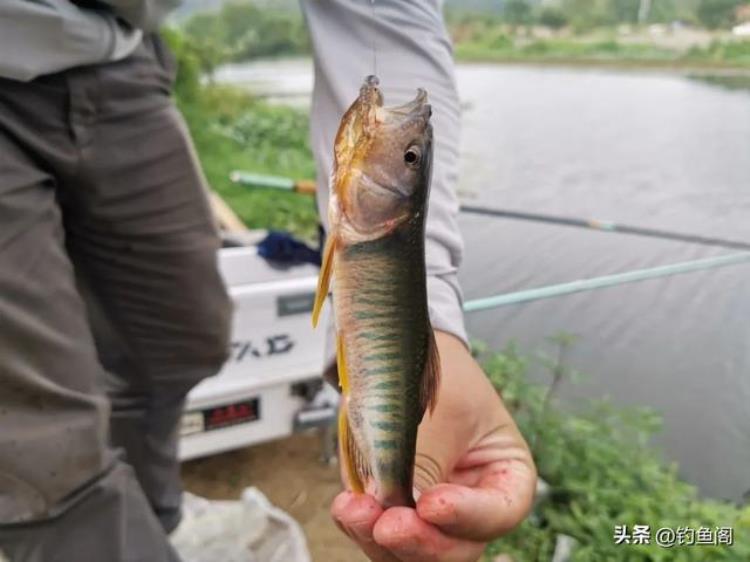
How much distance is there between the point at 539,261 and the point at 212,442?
2038 millimetres

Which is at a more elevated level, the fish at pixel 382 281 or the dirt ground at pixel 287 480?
the fish at pixel 382 281

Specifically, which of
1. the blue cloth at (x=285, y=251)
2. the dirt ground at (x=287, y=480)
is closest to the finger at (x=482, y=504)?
the dirt ground at (x=287, y=480)

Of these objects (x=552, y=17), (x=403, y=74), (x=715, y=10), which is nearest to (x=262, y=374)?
(x=403, y=74)

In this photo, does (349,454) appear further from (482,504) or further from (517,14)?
(517,14)

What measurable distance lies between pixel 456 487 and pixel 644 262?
3.43 meters

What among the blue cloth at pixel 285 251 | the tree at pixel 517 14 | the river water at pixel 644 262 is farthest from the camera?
the tree at pixel 517 14

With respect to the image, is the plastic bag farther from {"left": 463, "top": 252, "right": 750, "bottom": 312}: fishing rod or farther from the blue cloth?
{"left": 463, "top": 252, "right": 750, "bottom": 312}: fishing rod

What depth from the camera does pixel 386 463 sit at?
0.81 m

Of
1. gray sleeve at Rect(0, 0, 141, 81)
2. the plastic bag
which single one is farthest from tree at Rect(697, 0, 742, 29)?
gray sleeve at Rect(0, 0, 141, 81)

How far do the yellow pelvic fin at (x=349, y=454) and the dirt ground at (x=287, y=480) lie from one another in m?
1.84

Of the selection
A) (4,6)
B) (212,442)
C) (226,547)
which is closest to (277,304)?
(212,442)

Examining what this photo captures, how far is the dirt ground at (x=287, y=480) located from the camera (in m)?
2.66

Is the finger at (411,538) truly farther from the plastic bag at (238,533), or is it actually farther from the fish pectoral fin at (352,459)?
the plastic bag at (238,533)

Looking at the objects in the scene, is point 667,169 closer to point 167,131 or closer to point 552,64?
point 552,64
